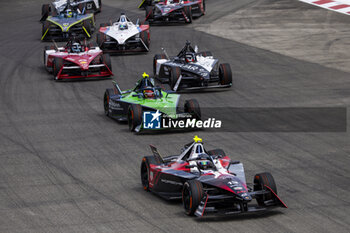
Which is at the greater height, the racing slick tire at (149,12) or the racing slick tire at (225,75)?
the racing slick tire at (225,75)

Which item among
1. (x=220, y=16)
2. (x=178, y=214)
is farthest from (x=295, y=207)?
(x=220, y=16)

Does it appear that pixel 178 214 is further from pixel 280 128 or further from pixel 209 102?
pixel 209 102

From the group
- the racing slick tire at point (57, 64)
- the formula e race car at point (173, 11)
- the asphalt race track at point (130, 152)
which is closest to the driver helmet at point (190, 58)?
the asphalt race track at point (130, 152)

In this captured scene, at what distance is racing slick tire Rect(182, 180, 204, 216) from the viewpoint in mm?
13109

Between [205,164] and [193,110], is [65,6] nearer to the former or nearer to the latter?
[193,110]

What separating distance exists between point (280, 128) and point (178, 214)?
776 centimetres

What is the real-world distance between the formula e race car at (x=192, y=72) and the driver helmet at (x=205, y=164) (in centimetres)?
1144

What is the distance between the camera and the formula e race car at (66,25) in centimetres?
3700

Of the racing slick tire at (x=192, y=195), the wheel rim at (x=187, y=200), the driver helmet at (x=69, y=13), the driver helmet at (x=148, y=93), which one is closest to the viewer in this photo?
the racing slick tire at (x=192, y=195)

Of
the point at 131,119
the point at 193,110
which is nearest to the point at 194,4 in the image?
the point at 193,110

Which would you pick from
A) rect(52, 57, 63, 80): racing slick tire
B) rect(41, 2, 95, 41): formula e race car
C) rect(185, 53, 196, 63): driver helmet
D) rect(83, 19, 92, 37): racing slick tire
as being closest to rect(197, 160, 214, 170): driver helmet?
rect(185, 53, 196, 63): driver helmet

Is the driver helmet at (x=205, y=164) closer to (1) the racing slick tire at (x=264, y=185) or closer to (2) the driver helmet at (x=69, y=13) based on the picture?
(1) the racing slick tire at (x=264, y=185)

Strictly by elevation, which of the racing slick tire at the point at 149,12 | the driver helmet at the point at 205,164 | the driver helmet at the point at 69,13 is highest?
the driver helmet at the point at 205,164

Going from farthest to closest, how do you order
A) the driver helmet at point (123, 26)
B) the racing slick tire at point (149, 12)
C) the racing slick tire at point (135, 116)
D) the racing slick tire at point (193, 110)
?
the racing slick tire at point (149, 12), the driver helmet at point (123, 26), the racing slick tire at point (193, 110), the racing slick tire at point (135, 116)
